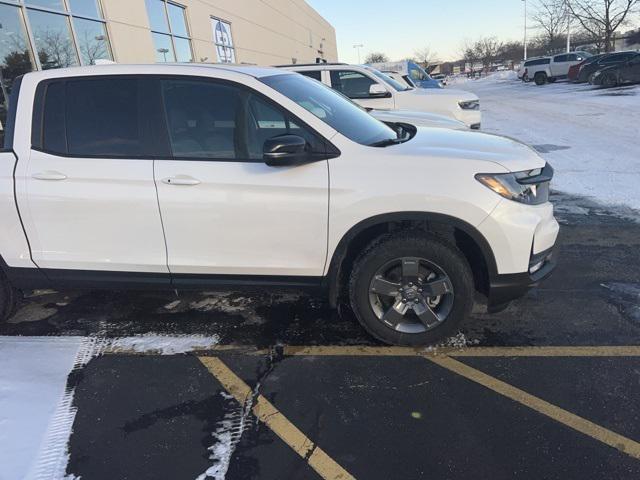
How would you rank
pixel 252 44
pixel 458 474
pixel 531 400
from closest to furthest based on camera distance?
pixel 458 474 < pixel 531 400 < pixel 252 44

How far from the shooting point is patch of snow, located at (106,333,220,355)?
3.60m

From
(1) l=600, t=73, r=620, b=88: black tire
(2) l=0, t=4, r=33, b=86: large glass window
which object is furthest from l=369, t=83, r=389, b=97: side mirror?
(1) l=600, t=73, r=620, b=88: black tire

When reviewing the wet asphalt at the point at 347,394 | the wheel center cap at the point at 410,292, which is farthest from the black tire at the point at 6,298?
the wheel center cap at the point at 410,292

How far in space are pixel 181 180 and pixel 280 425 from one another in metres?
1.69

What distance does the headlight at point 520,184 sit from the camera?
3.12 metres

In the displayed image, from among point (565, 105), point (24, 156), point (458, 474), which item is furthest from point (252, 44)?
point (458, 474)

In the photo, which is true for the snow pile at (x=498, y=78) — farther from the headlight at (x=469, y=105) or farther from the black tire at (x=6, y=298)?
the black tire at (x=6, y=298)

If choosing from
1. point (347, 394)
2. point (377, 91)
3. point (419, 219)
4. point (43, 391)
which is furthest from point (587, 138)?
point (43, 391)

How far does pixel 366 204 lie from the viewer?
10.4 feet

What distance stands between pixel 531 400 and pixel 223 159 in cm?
243

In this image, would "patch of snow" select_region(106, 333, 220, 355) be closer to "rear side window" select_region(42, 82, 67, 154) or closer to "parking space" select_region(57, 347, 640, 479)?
"parking space" select_region(57, 347, 640, 479)

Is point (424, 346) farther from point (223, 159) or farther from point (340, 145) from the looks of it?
point (223, 159)

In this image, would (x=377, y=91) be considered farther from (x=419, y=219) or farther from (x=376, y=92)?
(x=419, y=219)

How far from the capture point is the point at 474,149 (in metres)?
3.38
